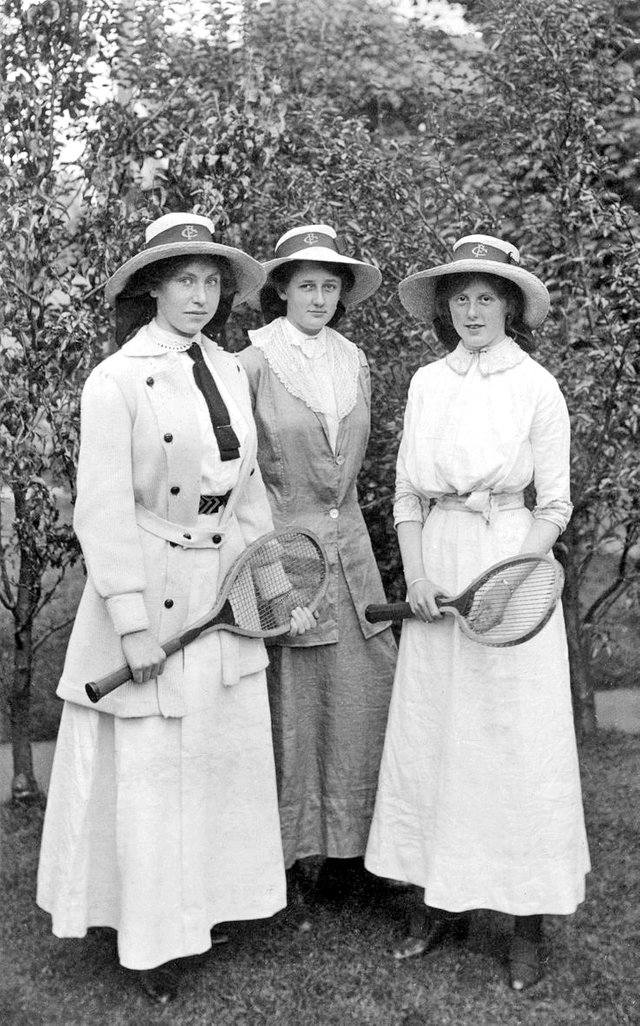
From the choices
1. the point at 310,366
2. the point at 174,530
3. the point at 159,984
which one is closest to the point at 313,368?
the point at 310,366

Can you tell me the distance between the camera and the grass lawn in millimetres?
3738

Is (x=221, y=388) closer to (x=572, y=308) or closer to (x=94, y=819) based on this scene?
(x=94, y=819)

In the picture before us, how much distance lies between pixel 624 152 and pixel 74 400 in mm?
3503

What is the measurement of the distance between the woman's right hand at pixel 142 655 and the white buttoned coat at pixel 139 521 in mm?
43

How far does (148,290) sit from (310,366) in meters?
0.76

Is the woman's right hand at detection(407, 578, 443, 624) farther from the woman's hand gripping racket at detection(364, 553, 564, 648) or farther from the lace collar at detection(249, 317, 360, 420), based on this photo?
the lace collar at detection(249, 317, 360, 420)

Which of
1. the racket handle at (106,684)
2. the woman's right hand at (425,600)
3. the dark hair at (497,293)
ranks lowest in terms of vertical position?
the racket handle at (106,684)

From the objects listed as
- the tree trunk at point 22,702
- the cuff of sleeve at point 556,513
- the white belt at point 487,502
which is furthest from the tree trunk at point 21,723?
the cuff of sleeve at point 556,513

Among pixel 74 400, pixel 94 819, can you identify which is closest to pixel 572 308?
pixel 74 400

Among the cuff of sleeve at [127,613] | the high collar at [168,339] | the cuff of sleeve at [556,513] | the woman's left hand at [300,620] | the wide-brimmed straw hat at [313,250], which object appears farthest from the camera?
the wide-brimmed straw hat at [313,250]

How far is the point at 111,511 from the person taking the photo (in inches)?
139

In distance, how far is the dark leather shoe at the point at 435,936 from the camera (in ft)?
13.3

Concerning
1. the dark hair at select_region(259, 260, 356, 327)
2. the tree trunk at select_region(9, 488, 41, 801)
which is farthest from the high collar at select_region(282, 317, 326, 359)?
the tree trunk at select_region(9, 488, 41, 801)

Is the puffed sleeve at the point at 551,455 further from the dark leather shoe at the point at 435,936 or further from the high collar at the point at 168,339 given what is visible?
the dark leather shoe at the point at 435,936
